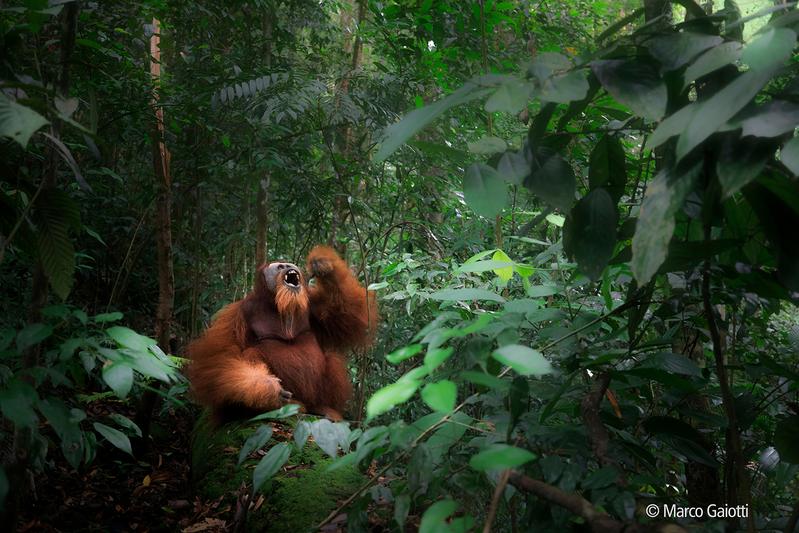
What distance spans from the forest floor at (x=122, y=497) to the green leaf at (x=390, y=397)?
2.14 m

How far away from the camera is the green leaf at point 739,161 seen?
3.13 ft

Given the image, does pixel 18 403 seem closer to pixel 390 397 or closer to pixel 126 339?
pixel 126 339

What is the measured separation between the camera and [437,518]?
1054 mm

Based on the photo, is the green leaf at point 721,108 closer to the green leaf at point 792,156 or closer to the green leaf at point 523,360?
the green leaf at point 792,156

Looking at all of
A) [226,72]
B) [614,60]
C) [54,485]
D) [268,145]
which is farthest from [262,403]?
[614,60]

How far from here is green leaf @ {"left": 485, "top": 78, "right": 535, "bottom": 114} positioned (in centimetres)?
102

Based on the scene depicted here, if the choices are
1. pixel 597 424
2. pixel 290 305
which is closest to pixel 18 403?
pixel 597 424

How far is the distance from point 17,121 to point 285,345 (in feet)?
10.7

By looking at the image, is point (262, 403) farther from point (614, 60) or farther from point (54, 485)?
point (614, 60)

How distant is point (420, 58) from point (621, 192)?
3.12 meters

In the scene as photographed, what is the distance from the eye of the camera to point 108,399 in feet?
14.9

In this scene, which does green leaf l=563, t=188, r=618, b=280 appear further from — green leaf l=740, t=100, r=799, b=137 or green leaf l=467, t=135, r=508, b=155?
green leaf l=740, t=100, r=799, b=137

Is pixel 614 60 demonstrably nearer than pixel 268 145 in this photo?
Yes

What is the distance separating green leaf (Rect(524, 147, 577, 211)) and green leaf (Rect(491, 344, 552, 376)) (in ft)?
1.18
